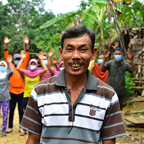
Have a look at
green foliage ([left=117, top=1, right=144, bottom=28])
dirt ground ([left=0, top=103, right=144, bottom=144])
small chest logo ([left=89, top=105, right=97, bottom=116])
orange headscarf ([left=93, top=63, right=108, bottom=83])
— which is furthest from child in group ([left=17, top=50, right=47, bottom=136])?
small chest logo ([left=89, top=105, right=97, bottom=116])

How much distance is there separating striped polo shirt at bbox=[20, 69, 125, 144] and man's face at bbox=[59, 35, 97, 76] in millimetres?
124

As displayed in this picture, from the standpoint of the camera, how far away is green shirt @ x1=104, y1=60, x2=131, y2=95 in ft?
14.7

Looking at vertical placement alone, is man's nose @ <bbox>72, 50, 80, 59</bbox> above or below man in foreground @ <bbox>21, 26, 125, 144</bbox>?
above

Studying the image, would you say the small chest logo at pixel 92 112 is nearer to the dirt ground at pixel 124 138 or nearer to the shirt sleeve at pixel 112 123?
the shirt sleeve at pixel 112 123

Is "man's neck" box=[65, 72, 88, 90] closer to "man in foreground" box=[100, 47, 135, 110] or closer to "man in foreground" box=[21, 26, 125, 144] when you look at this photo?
"man in foreground" box=[21, 26, 125, 144]

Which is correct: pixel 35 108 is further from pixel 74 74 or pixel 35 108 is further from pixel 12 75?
pixel 12 75

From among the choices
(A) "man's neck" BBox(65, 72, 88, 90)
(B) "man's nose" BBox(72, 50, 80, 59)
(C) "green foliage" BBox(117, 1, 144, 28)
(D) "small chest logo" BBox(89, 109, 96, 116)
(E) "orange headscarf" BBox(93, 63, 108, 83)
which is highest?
(C) "green foliage" BBox(117, 1, 144, 28)

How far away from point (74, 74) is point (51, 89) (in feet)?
0.70

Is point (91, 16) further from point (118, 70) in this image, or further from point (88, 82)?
point (88, 82)

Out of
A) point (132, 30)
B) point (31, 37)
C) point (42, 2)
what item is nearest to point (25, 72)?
point (132, 30)

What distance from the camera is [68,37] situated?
1.40 metres

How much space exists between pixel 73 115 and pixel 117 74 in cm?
340

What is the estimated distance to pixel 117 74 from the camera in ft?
14.7

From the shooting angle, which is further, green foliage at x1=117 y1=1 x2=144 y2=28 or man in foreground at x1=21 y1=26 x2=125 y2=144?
green foliage at x1=117 y1=1 x2=144 y2=28
